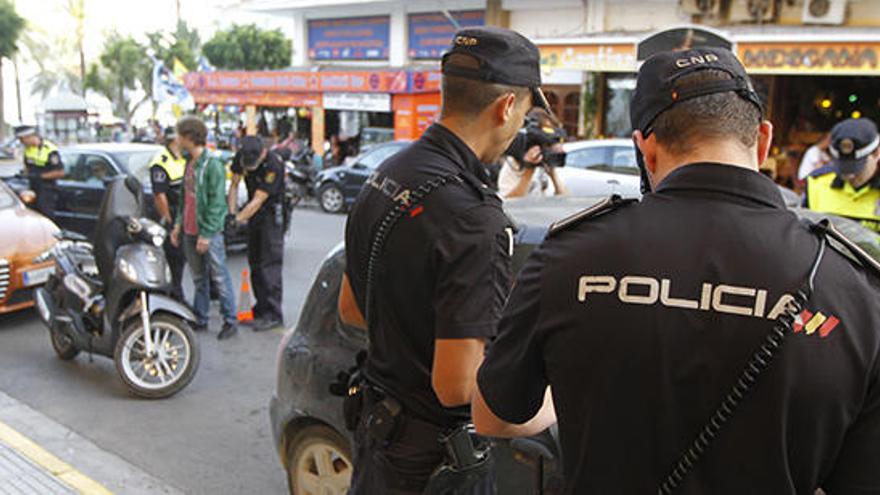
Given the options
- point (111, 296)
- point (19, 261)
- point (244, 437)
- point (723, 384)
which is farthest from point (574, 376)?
point (19, 261)

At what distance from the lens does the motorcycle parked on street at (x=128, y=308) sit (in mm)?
5352

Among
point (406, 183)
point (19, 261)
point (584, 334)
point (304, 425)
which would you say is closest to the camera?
point (584, 334)

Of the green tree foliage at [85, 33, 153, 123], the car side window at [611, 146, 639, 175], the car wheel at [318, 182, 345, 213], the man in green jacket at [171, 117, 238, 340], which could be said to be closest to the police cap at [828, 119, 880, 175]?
the man in green jacket at [171, 117, 238, 340]

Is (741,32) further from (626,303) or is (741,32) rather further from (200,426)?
(626,303)

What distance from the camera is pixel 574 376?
1389mm

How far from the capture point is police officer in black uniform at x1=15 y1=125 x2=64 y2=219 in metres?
9.86

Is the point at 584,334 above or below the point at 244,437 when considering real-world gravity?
above

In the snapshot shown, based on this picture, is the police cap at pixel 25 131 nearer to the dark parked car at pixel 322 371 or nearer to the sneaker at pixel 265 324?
the sneaker at pixel 265 324

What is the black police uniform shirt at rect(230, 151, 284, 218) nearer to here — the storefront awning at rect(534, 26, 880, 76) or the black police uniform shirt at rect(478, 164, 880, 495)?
the black police uniform shirt at rect(478, 164, 880, 495)

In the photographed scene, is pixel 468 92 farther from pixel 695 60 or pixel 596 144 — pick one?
pixel 596 144

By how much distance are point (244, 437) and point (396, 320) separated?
309 cm

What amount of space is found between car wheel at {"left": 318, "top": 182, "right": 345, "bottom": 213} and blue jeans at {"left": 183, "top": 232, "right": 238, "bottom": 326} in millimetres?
8207

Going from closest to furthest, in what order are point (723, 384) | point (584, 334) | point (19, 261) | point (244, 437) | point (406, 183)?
point (723, 384) < point (584, 334) < point (406, 183) < point (244, 437) < point (19, 261)

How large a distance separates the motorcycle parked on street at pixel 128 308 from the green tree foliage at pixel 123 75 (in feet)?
121
